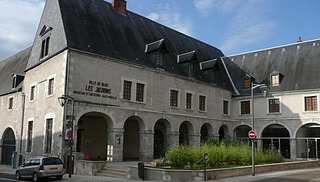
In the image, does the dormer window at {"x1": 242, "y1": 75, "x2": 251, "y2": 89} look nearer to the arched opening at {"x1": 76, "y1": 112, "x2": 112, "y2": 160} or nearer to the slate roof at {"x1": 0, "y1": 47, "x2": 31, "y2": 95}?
the arched opening at {"x1": 76, "y1": 112, "x2": 112, "y2": 160}

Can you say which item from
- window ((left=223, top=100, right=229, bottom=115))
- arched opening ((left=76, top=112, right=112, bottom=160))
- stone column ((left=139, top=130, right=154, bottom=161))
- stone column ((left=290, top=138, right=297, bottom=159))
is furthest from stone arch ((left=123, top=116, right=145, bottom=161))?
stone column ((left=290, top=138, right=297, bottom=159))

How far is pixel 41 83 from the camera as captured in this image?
79.3ft

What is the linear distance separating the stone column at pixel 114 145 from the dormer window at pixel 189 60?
9.95 m

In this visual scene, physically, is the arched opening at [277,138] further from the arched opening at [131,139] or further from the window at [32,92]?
the window at [32,92]

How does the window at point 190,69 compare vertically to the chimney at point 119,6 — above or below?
below

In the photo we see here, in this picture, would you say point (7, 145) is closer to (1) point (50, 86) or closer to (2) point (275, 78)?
(1) point (50, 86)

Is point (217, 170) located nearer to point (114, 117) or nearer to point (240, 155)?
point (240, 155)

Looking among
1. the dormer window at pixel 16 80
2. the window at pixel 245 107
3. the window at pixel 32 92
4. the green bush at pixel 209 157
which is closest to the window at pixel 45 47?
the window at pixel 32 92

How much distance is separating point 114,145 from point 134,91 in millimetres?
4225

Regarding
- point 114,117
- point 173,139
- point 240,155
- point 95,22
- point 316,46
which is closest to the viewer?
point 240,155

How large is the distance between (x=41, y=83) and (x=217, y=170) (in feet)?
46.9

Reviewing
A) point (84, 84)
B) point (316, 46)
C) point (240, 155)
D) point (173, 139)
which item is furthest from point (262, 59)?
point (84, 84)

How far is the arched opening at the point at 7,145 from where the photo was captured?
28923 mm

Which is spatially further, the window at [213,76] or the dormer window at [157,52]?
the window at [213,76]
